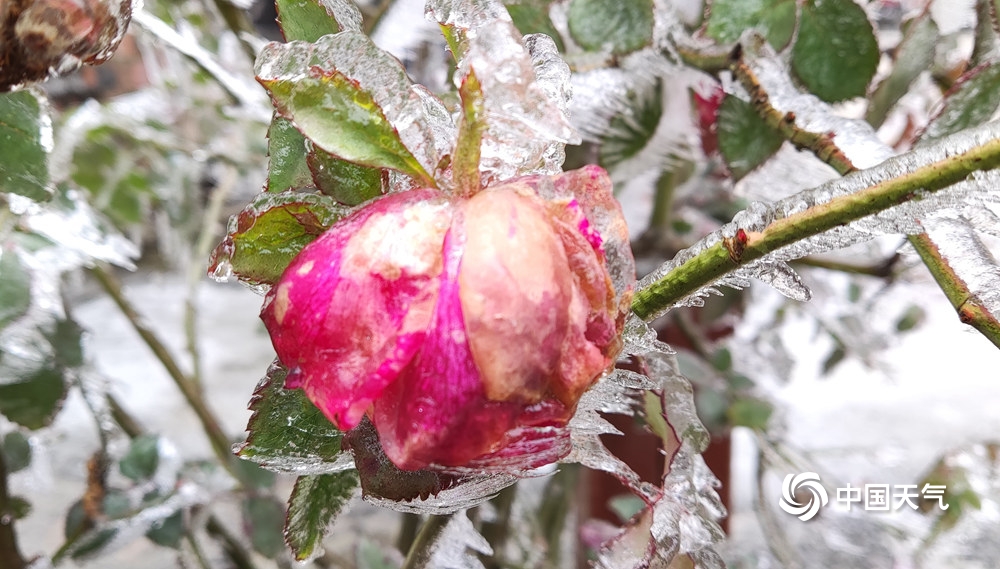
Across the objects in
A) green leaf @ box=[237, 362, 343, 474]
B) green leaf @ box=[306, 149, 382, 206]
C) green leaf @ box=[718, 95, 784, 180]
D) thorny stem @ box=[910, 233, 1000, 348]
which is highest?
green leaf @ box=[306, 149, 382, 206]

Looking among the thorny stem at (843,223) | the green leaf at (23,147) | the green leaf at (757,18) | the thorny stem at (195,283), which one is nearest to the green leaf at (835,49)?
the green leaf at (757,18)

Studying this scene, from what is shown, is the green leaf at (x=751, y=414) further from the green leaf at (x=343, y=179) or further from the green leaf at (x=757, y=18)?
the green leaf at (x=343, y=179)

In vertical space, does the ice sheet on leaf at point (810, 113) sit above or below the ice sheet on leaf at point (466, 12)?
below

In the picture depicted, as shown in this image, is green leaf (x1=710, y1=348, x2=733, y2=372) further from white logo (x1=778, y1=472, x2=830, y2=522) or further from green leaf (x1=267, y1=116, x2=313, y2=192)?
green leaf (x1=267, y1=116, x2=313, y2=192)

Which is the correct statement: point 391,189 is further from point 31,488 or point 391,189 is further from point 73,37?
point 31,488

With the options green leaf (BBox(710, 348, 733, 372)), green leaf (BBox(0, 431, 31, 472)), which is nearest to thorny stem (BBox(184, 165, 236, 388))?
green leaf (BBox(0, 431, 31, 472))

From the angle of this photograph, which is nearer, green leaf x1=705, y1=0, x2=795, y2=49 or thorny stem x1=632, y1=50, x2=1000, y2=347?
thorny stem x1=632, y1=50, x2=1000, y2=347

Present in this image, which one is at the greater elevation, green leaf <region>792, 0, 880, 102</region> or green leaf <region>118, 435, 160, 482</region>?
green leaf <region>792, 0, 880, 102</region>

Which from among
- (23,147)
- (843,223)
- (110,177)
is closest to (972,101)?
(843,223)
